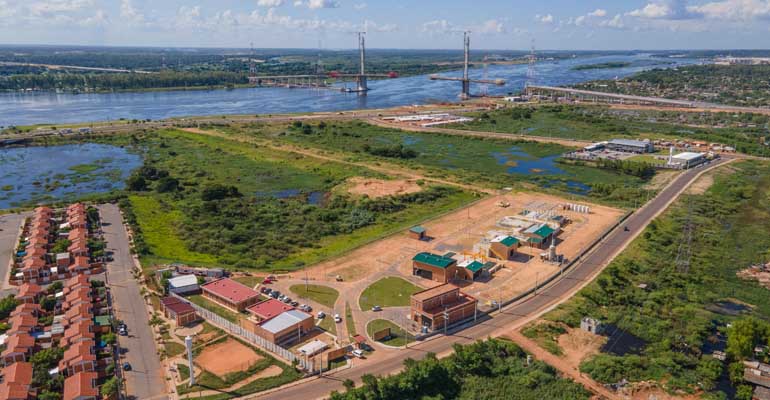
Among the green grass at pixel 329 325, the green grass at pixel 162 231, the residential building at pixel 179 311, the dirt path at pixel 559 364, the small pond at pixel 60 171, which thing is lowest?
the dirt path at pixel 559 364

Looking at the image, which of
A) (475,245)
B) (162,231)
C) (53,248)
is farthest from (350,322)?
(53,248)

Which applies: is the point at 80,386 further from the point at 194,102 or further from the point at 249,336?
the point at 194,102

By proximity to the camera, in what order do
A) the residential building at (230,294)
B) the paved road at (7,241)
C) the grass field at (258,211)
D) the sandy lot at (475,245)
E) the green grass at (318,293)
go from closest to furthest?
1. the residential building at (230,294)
2. the green grass at (318,293)
3. the paved road at (7,241)
4. the sandy lot at (475,245)
5. the grass field at (258,211)

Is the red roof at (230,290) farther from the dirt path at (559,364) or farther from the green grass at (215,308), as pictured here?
Result: the dirt path at (559,364)

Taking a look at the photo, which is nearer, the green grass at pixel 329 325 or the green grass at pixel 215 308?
the green grass at pixel 329 325

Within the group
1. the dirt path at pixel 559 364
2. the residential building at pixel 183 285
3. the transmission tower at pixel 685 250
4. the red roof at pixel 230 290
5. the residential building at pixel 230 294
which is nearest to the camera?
the dirt path at pixel 559 364

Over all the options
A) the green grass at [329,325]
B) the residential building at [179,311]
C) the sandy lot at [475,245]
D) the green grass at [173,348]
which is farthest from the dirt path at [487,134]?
the green grass at [173,348]

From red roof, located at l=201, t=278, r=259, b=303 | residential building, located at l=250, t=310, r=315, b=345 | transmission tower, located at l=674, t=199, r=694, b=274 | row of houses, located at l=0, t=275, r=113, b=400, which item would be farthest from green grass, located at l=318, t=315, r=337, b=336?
transmission tower, located at l=674, t=199, r=694, b=274

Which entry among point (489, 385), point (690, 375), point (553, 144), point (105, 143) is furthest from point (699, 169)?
point (105, 143)
